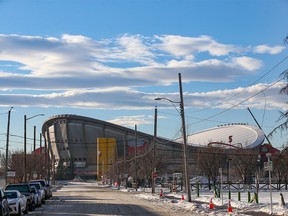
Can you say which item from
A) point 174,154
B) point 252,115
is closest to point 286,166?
point 252,115

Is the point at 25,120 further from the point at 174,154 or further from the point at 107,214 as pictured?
the point at 174,154

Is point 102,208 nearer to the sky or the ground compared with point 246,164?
nearer to the ground

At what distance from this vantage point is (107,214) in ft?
89.2

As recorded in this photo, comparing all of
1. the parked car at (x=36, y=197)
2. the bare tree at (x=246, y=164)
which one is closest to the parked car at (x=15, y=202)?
the parked car at (x=36, y=197)

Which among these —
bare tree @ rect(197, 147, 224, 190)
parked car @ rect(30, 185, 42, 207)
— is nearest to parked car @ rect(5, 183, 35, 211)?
parked car @ rect(30, 185, 42, 207)

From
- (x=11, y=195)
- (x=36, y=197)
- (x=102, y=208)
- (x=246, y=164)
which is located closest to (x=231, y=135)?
(x=246, y=164)

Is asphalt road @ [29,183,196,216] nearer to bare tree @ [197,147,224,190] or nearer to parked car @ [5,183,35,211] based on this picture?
parked car @ [5,183,35,211]

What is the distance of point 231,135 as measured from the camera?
7032 inches

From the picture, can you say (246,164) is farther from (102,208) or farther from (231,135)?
(231,135)

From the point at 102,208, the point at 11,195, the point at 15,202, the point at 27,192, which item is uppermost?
the point at 11,195

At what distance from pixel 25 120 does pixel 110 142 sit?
5024 inches

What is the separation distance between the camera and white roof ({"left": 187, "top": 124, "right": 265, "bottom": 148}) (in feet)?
566

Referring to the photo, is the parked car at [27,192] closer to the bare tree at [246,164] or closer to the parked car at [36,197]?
the parked car at [36,197]

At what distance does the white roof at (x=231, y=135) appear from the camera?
566ft
